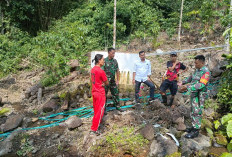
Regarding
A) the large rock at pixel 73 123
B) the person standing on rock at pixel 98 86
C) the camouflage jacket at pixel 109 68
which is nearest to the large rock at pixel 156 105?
the camouflage jacket at pixel 109 68

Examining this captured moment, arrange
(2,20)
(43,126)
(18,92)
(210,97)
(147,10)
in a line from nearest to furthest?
(43,126), (210,97), (18,92), (2,20), (147,10)

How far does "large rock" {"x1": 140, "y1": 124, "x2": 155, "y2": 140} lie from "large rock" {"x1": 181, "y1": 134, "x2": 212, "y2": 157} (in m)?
0.67

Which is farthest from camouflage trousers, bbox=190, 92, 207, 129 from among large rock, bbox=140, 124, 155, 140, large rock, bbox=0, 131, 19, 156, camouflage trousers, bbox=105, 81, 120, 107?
large rock, bbox=0, 131, 19, 156

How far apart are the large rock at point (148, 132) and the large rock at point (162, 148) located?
16 centimetres

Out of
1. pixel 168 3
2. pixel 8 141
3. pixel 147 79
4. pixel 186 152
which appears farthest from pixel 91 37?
pixel 186 152

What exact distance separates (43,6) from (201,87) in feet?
50.7

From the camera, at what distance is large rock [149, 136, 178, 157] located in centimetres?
345

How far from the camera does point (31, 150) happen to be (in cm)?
380

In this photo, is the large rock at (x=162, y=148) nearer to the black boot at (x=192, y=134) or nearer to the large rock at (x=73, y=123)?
the black boot at (x=192, y=134)

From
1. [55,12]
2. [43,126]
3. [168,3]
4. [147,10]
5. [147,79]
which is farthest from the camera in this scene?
[55,12]

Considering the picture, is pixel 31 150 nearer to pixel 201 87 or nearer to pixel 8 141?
pixel 8 141

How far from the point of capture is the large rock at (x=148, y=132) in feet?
12.5

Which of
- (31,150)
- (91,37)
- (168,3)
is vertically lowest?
(31,150)

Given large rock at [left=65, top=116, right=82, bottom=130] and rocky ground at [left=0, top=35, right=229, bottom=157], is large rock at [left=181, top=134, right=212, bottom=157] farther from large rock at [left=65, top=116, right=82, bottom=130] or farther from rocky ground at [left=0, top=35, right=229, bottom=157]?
large rock at [left=65, top=116, right=82, bottom=130]
